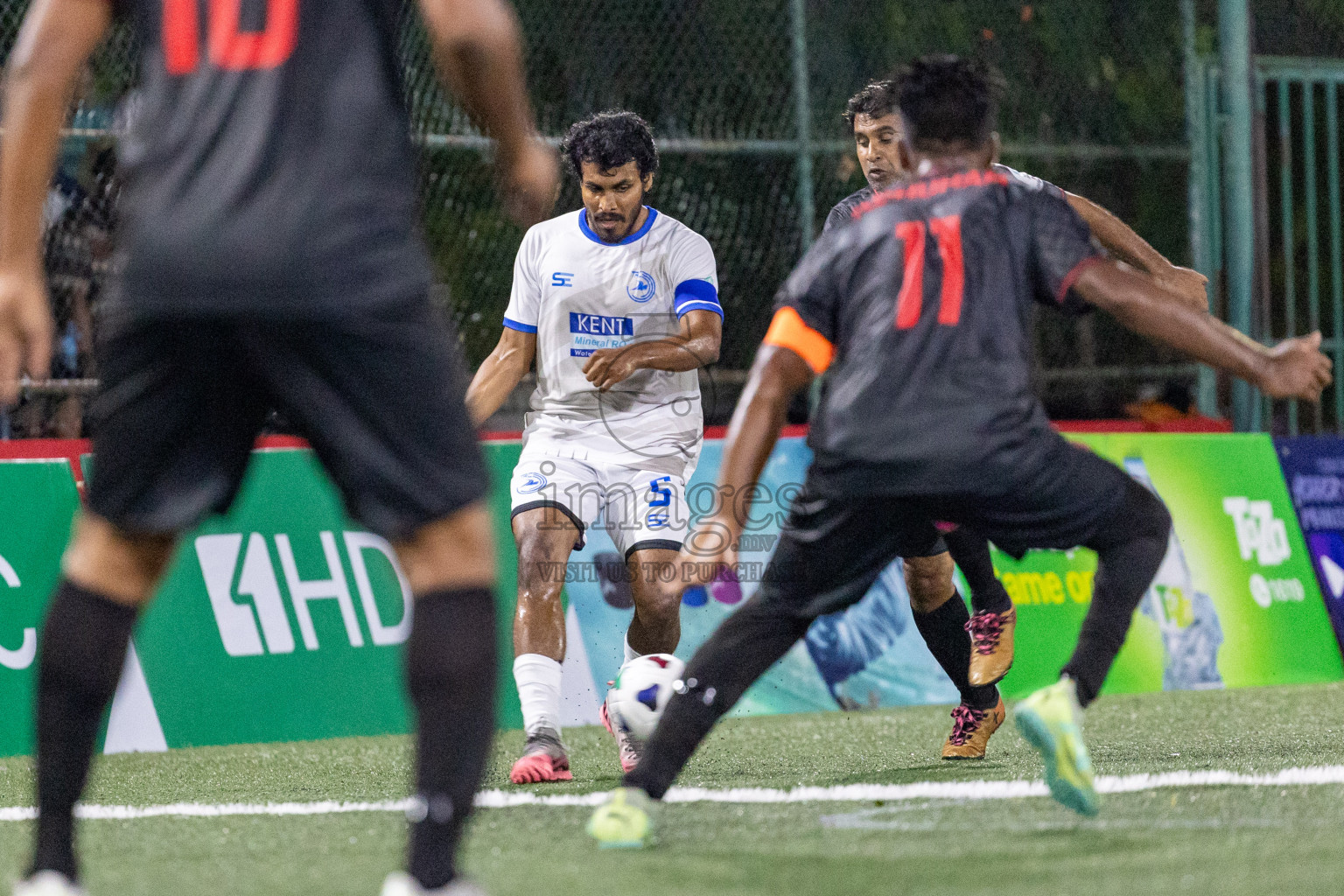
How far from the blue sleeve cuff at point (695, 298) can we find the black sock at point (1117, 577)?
215 centimetres

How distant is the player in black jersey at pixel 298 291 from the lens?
9.04ft

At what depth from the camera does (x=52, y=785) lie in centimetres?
295

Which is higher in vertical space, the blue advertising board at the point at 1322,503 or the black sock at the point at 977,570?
the black sock at the point at 977,570

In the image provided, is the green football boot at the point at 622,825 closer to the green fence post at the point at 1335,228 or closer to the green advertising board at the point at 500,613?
the green advertising board at the point at 500,613

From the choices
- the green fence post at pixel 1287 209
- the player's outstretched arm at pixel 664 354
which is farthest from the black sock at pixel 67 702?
the green fence post at pixel 1287 209

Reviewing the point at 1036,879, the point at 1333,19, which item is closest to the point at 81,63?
the point at 1036,879

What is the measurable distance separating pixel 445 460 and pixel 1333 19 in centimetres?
1014

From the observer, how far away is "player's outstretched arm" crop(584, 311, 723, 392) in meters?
5.80

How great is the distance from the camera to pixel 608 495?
19.3 ft

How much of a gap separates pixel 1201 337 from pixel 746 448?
100 centimetres

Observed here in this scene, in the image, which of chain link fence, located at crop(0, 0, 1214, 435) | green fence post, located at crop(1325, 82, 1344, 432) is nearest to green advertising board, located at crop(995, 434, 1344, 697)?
chain link fence, located at crop(0, 0, 1214, 435)

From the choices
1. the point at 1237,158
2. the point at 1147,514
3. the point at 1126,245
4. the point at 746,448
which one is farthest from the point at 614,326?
the point at 1237,158

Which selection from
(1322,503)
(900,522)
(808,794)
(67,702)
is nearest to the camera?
(67,702)

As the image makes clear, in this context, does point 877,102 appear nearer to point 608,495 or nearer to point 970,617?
point 608,495
